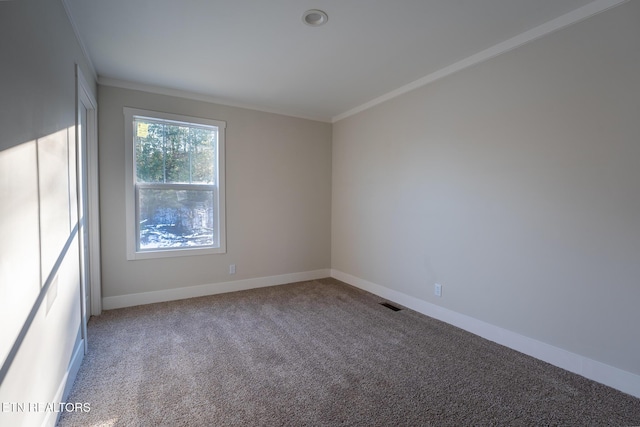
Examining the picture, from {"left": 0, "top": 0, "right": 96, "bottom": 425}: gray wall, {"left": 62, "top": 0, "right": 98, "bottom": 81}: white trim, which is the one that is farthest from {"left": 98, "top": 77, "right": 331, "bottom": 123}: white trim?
{"left": 0, "top": 0, "right": 96, "bottom": 425}: gray wall

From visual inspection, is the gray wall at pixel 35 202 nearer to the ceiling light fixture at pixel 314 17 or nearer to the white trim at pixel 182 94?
the white trim at pixel 182 94

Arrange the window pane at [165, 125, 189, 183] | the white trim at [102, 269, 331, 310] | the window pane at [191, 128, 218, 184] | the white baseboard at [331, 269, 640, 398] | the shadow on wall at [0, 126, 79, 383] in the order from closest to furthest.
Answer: the shadow on wall at [0, 126, 79, 383] → the white baseboard at [331, 269, 640, 398] → the white trim at [102, 269, 331, 310] → the window pane at [165, 125, 189, 183] → the window pane at [191, 128, 218, 184]

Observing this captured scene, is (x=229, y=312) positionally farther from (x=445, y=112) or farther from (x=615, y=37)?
(x=615, y=37)

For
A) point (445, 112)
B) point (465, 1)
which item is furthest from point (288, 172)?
point (465, 1)

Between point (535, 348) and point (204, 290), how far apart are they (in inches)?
140

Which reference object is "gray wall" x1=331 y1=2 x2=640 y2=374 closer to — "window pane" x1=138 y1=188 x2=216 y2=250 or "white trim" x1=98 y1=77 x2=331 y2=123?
"white trim" x1=98 y1=77 x2=331 y2=123

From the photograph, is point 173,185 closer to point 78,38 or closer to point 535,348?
point 78,38

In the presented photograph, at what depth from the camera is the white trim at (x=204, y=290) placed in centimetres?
345

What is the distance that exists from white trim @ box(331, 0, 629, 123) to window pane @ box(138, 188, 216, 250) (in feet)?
9.18

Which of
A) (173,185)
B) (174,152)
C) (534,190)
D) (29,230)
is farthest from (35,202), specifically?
(534,190)

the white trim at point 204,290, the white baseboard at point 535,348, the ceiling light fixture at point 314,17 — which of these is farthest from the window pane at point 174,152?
the white baseboard at point 535,348

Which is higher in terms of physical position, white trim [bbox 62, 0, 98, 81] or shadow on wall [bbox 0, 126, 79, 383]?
white trim [bbox 62, 0, 98, 81]

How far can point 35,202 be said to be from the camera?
1449 mm

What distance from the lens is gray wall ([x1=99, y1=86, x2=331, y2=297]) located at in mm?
3379
